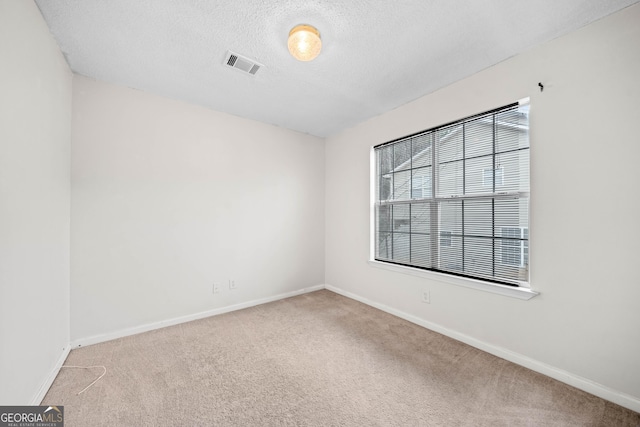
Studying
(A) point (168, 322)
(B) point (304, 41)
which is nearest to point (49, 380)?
(A) point (168, 322)

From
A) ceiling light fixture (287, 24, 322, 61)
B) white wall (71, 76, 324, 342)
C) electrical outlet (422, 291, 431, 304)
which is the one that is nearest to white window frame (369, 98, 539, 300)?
electrical outlet (422, 291, 431, 304)

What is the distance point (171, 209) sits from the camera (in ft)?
9.11

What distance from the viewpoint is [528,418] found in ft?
4.89

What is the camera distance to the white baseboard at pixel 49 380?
5.23ft

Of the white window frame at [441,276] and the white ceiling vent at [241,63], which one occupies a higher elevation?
the white ceiling vent at [241,63]

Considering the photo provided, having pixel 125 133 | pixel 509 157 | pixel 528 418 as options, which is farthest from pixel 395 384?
pixel 125 133

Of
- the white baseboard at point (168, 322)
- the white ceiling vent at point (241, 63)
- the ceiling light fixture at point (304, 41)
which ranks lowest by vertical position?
the white baseboard at point (168, 322)

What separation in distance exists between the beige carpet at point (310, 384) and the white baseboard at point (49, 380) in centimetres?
4

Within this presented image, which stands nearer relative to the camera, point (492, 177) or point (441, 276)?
point (492, 177)

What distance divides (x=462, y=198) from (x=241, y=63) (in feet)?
8.00

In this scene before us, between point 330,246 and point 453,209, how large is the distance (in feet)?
6.57

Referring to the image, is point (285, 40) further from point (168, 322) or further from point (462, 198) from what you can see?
point (168, 322)

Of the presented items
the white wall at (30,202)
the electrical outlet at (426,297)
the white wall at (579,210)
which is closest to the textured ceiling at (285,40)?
the white wall at (579,210)

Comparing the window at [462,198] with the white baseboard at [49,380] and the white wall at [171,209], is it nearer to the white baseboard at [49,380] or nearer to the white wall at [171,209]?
the white wall at [171,209]
